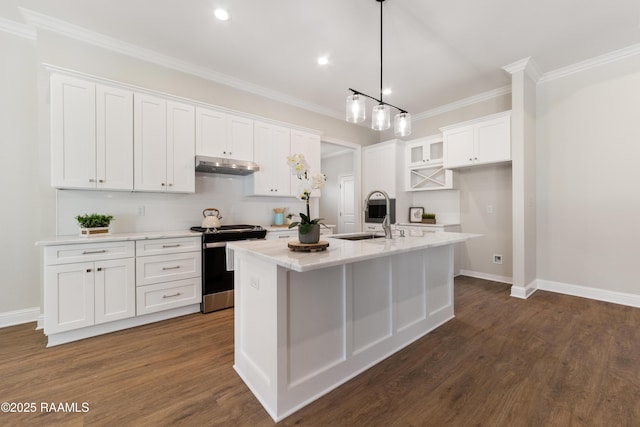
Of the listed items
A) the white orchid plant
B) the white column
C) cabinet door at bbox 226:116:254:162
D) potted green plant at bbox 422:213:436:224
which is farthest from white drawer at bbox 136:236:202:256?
the white column

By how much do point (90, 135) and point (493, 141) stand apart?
4.87 metres

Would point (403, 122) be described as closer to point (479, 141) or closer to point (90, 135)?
point (479, 141)

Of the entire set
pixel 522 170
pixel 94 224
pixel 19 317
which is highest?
pixel 522 170

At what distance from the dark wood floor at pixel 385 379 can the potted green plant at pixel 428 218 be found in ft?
7.25

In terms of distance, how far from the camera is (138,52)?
9.91 ft

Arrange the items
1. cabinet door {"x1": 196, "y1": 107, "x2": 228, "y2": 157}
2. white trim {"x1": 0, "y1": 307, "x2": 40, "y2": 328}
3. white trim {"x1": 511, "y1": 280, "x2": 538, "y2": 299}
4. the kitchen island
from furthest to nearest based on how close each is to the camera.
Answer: white trim {"x1": 511, "y1": 280, "x2": 538, "y2": 299}, cabinet door {"x1": 196, "y1": 107, "x2": 228, "y2": 157}, white trim {"x1": 0, "y1": 307, "x2": 40, "y2": 328}, the kitchen island

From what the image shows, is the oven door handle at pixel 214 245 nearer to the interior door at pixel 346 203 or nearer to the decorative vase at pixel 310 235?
the decorative vase at pixel 310 235

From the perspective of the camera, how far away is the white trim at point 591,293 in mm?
3141

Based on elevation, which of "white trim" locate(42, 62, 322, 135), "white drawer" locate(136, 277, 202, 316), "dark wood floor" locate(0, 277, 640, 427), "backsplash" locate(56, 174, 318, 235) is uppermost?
"white trim" locate(42, 62, 322, 135)

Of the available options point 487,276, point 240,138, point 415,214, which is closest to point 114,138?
point 240,138

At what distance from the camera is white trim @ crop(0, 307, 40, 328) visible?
2649mm

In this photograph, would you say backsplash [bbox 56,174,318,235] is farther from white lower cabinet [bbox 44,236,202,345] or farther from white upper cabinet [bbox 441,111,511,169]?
white upper cabinet [bbox 441,111,511,169]

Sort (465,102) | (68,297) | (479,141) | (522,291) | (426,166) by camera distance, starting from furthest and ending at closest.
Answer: (426,166), (465,102), (479,141), (522,291), (68,297)

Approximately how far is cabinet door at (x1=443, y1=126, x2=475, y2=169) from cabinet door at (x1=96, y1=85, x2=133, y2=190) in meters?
4.34
